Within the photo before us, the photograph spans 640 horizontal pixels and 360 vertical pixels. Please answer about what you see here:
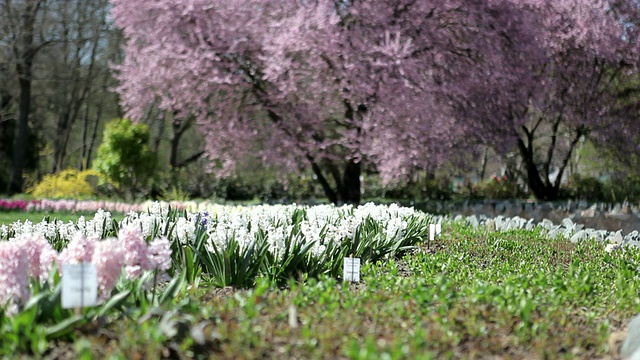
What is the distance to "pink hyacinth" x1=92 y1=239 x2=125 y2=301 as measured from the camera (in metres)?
3.88

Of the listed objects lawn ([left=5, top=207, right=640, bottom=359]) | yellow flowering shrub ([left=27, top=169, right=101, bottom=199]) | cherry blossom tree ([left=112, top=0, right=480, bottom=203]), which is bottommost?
lawn ([left=5, top=207, right=640, bottom=359])

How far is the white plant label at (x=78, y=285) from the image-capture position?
3.33m

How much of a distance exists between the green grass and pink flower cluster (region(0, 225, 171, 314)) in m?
0.34

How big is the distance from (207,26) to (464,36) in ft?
16.4

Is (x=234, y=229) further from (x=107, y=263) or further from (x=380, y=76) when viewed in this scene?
(x=380, y=76)

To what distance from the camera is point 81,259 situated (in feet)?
13.2

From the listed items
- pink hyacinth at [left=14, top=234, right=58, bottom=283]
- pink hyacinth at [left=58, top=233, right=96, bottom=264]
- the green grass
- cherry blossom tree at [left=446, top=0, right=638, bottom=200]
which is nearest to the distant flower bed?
Result: cherry blossom tree at [left=446, top=0, right=638, bottom=200]

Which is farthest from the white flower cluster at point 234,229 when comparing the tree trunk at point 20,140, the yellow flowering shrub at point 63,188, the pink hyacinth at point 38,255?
the tree trunk at point 20,140

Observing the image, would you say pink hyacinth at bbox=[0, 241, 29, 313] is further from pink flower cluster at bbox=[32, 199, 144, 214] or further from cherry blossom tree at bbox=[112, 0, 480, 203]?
pink flower cluster at bbox=[32, 199, 144, 214]

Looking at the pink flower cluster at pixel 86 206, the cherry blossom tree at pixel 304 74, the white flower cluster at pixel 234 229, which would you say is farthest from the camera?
the pink flower cluster at pixel 86 206

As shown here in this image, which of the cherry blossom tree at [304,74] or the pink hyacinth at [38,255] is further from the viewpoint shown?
the cherry blossom tree at [304,74]

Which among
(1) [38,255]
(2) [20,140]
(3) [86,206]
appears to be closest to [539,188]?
(3) [86,206]

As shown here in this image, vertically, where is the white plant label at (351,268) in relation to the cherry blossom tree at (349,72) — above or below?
below

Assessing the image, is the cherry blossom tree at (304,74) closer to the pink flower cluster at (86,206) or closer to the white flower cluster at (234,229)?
the pink flower cluster at (86,206)
